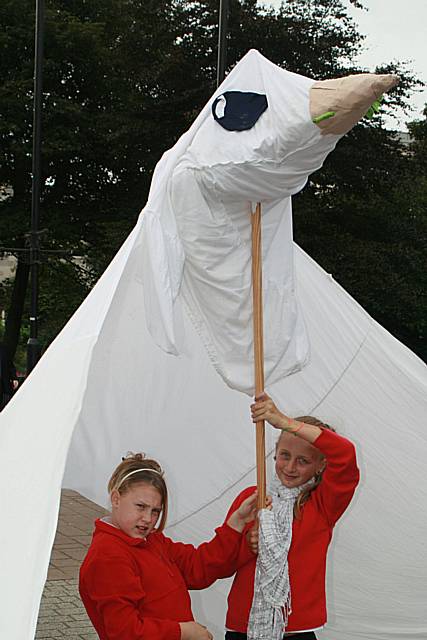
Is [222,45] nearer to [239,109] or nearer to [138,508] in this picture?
[239,109]

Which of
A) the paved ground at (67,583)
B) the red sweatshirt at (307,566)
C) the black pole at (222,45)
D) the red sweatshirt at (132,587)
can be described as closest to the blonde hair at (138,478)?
the red sweatshirt at (132,587)

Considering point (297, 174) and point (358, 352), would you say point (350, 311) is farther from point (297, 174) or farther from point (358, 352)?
point (297, 174)

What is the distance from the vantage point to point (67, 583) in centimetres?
638

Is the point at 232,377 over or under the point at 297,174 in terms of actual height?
under

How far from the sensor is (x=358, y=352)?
464 centimetres

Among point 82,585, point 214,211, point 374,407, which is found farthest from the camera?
point 374,407

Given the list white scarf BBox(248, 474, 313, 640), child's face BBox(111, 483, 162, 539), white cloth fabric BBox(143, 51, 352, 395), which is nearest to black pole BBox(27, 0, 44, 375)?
white cloth fabric BBox(143, 51, 352, 395)

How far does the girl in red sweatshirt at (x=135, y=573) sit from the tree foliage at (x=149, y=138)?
1603cm

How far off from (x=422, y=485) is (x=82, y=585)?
6.52 ft

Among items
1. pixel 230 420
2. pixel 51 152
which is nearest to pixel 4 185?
pixel 51 152

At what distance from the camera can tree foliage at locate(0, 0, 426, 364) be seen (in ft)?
65.7

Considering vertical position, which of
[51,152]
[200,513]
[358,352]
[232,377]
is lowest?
[200,513]

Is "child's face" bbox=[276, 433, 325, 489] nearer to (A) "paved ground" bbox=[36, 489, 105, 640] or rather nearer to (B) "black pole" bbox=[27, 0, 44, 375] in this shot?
(A) "paved ground" bbox=[36, 489, 105, 640]

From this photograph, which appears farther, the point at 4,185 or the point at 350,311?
the point at 4,185
